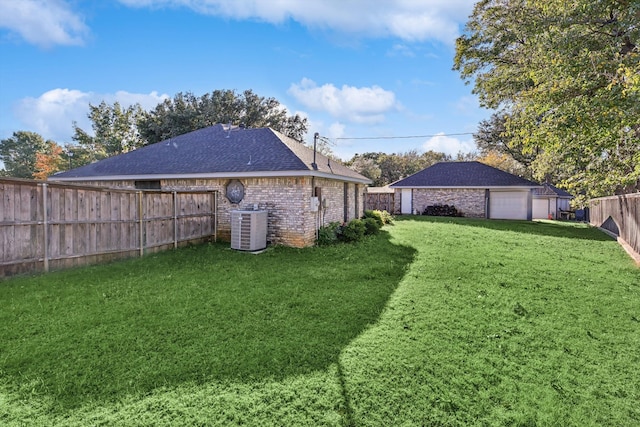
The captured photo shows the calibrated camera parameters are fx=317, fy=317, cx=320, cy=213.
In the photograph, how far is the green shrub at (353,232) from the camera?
11273mm

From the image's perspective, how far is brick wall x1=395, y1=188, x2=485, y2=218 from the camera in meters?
22.5

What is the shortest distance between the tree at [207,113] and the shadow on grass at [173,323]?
22.2 meters

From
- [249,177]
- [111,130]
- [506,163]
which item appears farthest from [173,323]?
[506,163]

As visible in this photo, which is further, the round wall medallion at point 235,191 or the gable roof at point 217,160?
the round wall medallion at point 235,191

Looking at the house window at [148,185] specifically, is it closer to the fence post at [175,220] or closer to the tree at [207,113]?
the fence post at [175,220]

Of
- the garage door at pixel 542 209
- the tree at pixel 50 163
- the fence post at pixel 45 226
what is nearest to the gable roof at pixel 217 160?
the fence post at pixel 45 226

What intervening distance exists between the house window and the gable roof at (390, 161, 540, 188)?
17.5 metres

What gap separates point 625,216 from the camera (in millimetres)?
11195

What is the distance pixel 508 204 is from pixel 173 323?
23.4 meters

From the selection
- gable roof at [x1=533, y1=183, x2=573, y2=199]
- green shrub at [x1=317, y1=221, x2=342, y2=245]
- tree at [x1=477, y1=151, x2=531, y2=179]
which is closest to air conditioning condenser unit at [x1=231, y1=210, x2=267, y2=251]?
green shrub at [x1=317, y1=221, x2=342, y2=245]

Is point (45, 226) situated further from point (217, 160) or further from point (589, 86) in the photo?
point (589, 86)

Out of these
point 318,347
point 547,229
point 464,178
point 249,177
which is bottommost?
point 318,347

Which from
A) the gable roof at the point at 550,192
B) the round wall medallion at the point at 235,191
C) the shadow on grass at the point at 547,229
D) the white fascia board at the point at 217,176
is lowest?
the shadow on grass at the point at 547,229

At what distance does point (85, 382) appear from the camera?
309cm
